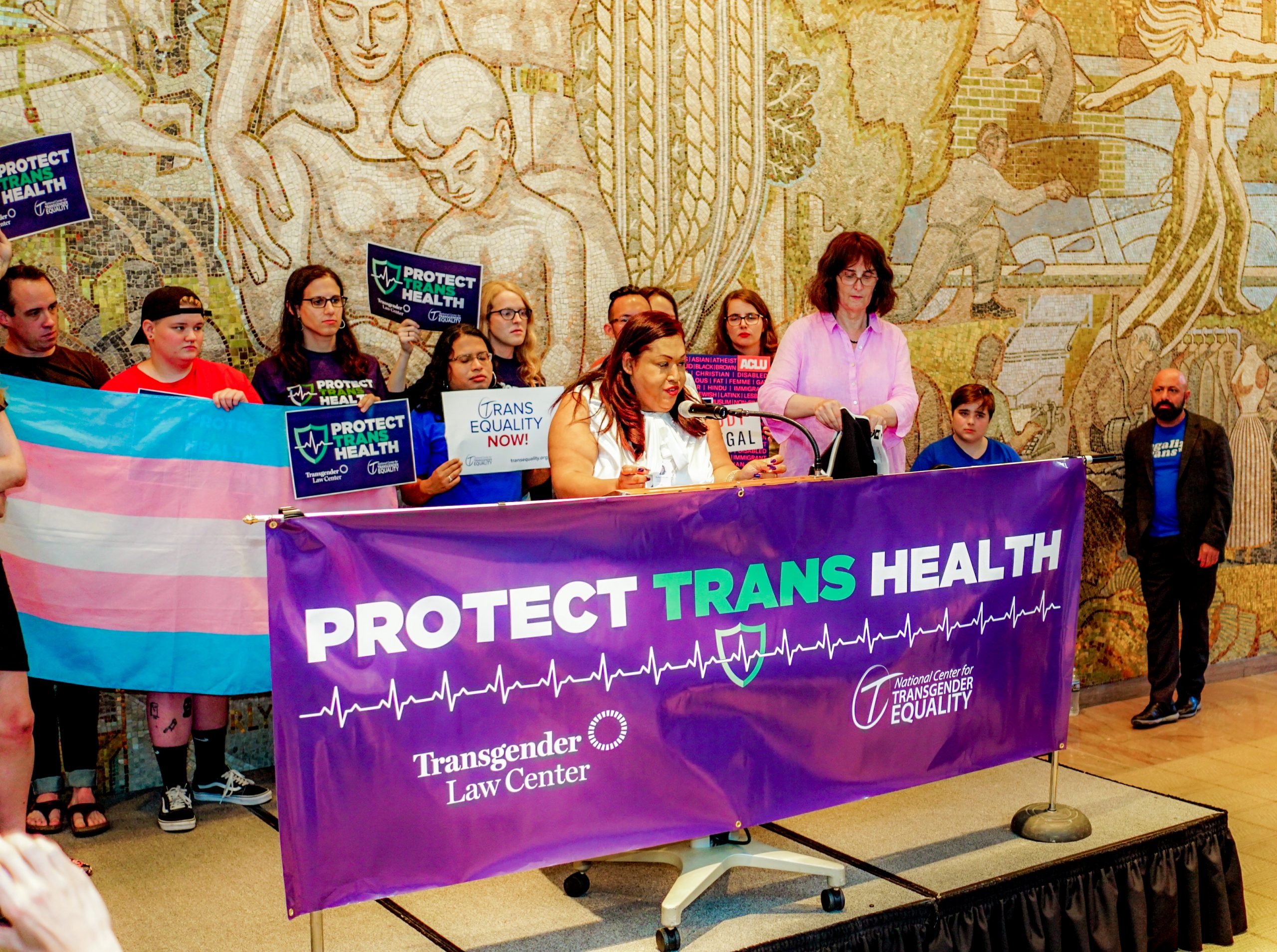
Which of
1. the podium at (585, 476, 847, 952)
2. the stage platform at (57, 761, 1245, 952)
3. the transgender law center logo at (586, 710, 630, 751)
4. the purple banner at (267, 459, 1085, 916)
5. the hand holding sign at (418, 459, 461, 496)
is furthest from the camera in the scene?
the hand holding sign at (418, 459, 461, 496)

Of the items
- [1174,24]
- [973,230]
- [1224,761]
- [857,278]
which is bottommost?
[1224,761]

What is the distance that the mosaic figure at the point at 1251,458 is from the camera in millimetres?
6953

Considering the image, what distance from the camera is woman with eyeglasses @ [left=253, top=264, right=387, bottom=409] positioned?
433 cm

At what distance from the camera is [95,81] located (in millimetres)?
4336

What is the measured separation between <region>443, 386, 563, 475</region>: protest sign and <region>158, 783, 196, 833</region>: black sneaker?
1.47 m

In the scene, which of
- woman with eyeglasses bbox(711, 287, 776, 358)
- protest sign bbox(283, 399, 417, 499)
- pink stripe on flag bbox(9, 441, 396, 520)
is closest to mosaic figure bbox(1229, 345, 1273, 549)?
woman with eyeglasses bbox(711, 287, 776, 358)

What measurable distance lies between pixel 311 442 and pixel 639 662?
1717mm

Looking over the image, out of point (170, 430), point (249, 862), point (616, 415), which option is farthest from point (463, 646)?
point (170, 430)

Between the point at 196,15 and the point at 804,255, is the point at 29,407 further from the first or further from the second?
the point at 804,255

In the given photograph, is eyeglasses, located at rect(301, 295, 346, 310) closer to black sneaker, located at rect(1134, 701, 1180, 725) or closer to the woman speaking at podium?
the woman speaking at podium

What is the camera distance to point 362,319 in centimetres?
489

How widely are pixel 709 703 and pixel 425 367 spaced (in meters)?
2.41

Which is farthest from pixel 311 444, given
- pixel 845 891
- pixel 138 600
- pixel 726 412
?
pixel 845 891

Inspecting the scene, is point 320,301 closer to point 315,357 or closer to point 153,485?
point 315,357
